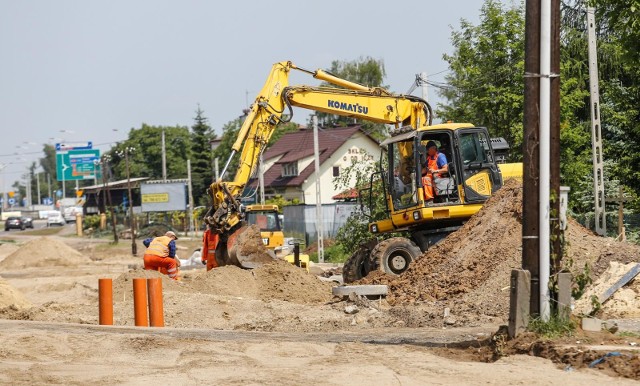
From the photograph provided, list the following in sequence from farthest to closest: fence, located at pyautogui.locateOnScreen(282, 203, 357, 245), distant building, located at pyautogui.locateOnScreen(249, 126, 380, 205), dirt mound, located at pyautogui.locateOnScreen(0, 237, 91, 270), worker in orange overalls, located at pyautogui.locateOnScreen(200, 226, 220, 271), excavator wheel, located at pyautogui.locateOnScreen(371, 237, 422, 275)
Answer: distant building, located at pyautogui.locateOnScreen(249, 126, 380, 205)
fence, located at pyautogui.locateOnScreen(282, 203, 357, 245)
dirt mound, located at pyautogui.locateOnScreen(0, 237, 91, 270)
worker in orange overalls, located at pyautogui.locateOnScreen(200, 226, 220, 271)
excavator wheel, located at pyautogui.locateOnScreen(371, 237, 422, 275)

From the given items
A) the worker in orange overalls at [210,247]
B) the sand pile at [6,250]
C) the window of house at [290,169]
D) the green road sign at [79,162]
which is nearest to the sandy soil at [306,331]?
the worker in orange overalls at [210,247]

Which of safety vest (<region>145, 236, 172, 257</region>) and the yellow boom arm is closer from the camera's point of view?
safety vest (<region>145, 236, 172, 257</region>)

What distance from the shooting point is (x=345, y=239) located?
123 feet

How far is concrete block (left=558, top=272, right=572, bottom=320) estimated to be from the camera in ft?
39.0

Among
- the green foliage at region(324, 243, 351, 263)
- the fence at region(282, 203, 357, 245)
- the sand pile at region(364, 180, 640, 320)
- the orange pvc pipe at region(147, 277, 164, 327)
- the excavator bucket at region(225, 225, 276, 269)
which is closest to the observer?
the sand pile at region(364, 180, 640, 320)

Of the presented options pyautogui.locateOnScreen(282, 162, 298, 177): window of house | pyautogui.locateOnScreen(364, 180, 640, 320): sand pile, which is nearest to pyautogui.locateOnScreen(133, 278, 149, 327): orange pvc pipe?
pyautogui.locateOnScreen(364, 180, 640, 320): sand pile

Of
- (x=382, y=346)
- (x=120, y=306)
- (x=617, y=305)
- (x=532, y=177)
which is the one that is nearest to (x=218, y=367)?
(x=382, y=346)

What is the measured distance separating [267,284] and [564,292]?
11.3m

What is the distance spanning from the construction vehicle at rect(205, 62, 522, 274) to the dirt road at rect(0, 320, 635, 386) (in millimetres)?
6105

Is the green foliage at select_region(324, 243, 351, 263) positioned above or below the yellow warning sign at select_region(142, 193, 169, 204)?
below

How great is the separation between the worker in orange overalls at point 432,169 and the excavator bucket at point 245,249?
14.6 ft

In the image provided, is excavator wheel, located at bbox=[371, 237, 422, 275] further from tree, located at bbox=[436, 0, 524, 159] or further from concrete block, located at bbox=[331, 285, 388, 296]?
tree, located at bbox=[436, 0, 524, 159]

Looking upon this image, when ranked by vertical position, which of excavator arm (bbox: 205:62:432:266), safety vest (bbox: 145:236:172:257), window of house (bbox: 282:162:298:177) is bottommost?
safety vest (bbox: 145:236:172:257)

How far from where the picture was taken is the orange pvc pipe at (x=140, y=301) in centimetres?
1784
